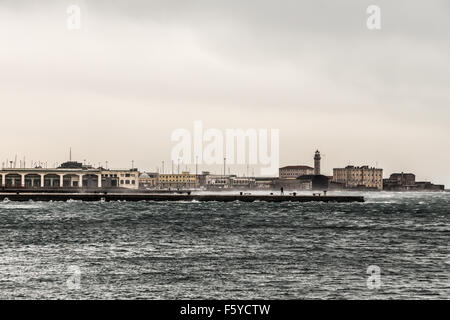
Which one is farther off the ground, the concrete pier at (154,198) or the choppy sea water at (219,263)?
the choppy sea water at (219,263)

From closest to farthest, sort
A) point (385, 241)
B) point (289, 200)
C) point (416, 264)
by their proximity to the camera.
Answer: point (416, 264) → point (385, 241) → point (289, 200)

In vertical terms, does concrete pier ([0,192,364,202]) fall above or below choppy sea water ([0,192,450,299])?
below

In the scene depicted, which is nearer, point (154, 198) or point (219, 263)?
point (219, 263)

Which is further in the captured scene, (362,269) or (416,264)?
(416,264)

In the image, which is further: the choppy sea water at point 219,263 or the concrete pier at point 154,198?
the concrete pier at point 154,198

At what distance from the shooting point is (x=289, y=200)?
147 metres

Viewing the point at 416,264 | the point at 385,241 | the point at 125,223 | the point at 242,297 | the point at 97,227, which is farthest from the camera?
the point at 125,223

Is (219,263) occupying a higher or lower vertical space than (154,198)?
higher

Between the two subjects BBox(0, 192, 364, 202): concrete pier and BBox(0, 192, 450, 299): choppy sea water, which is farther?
BBox(0, 192, 364, 202): concrete pier

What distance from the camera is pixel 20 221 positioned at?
2889 inches

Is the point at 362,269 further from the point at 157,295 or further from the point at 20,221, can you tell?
the point at 20,221

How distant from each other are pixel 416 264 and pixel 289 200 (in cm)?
11005
